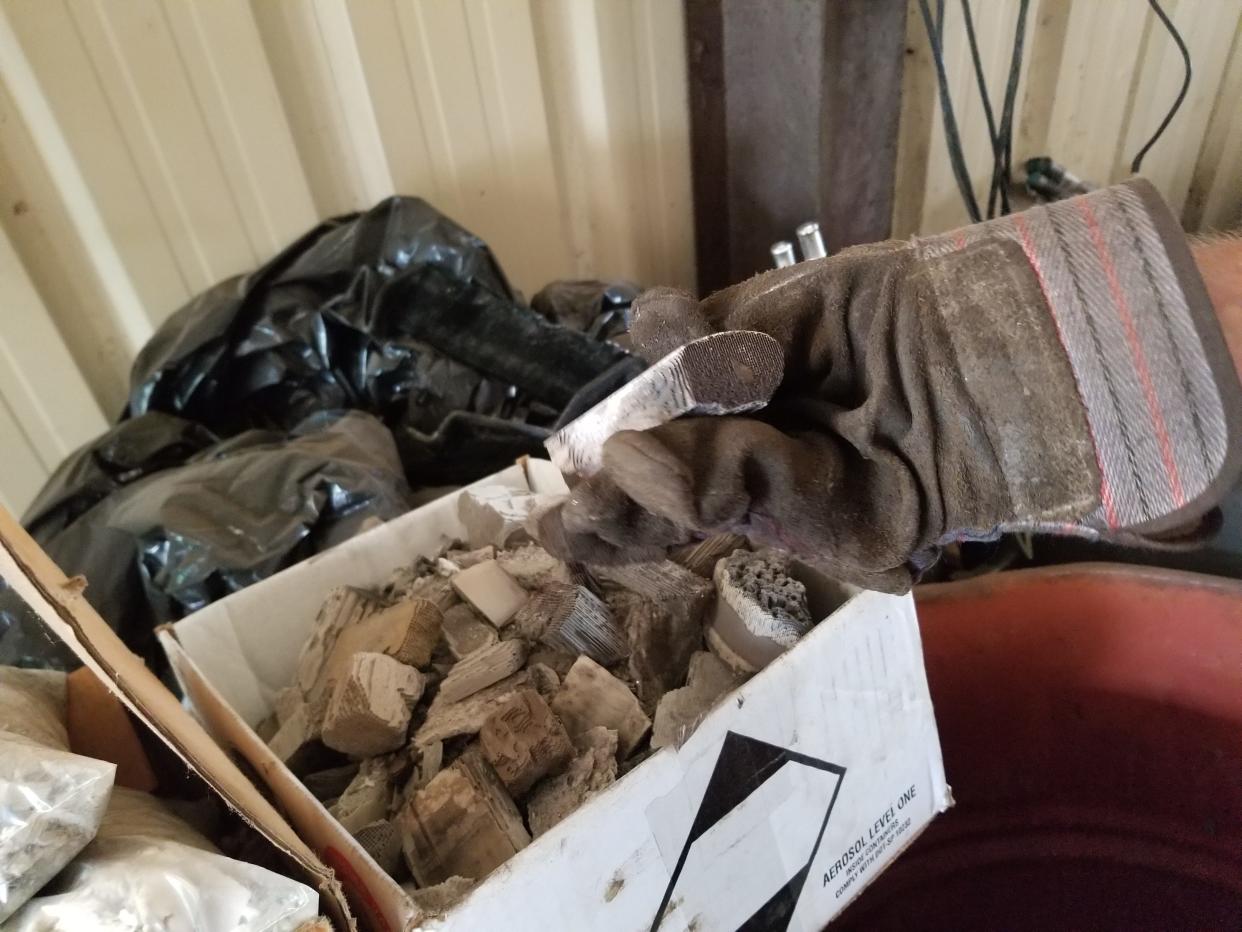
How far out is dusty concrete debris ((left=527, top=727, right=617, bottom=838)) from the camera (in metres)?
0.63

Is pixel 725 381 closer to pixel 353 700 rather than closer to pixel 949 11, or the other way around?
pixel 353 700

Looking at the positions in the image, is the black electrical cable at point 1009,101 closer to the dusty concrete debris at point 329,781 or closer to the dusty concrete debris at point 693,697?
the dusty concrete debris at point 693,697

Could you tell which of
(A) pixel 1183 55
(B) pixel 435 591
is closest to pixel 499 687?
(B) pixel 435 591

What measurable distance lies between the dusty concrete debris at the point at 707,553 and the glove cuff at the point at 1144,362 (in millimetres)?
363

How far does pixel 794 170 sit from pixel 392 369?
71 centimetres

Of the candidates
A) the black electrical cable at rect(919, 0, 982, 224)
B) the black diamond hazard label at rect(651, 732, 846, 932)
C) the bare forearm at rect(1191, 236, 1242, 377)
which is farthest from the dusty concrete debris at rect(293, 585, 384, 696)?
the black electrical cable at rect(919, 0, 982, 224)

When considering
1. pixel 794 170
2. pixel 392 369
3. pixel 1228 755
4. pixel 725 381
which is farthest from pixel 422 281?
pixel 1228 755

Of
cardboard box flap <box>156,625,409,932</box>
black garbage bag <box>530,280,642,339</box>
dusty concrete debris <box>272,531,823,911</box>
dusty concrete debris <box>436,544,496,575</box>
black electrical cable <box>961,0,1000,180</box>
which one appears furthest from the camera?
black electrical cable <box>961,0,1000,180</box>

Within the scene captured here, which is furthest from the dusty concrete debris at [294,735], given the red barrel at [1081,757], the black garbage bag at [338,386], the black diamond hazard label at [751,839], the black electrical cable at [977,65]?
the black electrical cable at [977,65]

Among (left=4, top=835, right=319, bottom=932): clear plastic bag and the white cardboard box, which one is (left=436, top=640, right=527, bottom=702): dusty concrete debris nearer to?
the white cardboard box

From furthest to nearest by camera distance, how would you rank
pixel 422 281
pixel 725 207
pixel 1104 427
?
1. pixel 725 207
2. pixel 422 281
3. pixel 1104 427

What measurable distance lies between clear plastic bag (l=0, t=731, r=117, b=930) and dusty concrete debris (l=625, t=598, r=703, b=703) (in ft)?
1.31

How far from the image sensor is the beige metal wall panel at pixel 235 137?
1.04 metres

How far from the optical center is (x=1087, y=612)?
0.82 metres
